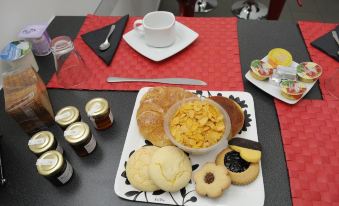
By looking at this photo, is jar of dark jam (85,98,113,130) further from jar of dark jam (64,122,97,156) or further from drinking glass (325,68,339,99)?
drinking glass (325,68,339,99)

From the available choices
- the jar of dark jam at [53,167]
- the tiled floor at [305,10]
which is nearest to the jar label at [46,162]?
the jar of dark jam at [53,167]

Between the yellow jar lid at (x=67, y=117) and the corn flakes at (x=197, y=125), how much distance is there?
8.2 inches

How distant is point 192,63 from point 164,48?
101mm

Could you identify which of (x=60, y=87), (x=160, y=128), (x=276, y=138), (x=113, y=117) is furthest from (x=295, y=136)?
(x=60, y=87)

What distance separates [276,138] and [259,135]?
36mm

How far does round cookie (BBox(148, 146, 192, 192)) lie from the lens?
1.59ft

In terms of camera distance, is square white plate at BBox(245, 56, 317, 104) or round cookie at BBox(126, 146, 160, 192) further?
square white plate at BBox(245, 56, 317, 104)

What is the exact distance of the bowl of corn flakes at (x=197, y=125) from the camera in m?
0.52

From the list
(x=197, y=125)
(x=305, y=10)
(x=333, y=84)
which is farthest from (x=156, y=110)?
(x=305, y=10)

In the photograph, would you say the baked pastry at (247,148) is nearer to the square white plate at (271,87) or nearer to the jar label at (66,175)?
the square white plate at (271,87)

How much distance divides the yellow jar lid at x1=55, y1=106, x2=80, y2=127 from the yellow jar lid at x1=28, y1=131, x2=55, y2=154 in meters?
0.04

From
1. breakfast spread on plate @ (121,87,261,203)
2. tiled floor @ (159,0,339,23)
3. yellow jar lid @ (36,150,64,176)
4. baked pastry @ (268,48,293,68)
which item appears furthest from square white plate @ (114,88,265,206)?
tiled floor @ (159,0,339,23)

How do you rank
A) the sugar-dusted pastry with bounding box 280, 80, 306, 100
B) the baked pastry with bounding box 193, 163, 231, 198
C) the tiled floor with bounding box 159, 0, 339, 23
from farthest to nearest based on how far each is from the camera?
the tiled floor with bounding box 159, 0, 339, 23
the sugar-dusted pastry with bounding box 280, 80, 306, 100
the baked pastry with bounding box 193, 163, 231, 198

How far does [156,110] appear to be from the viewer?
Answer: 0.60m
